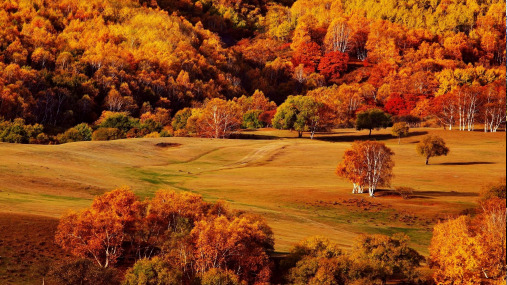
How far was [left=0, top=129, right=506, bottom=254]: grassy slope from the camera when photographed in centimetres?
6188

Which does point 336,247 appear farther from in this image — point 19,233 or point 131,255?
point 19,233

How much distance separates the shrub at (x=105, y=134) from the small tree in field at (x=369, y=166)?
84511 millimetres

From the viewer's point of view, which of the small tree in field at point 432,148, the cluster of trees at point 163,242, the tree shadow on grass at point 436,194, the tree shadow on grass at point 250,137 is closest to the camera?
the cluster of trees at point 163,242

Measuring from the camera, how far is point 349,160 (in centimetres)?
8038

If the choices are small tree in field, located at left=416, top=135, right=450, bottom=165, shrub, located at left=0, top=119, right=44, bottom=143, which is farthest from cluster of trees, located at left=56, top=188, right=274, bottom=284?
shrub, located at left=0, top=119, right=44, bottom=143

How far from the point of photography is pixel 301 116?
152 meters

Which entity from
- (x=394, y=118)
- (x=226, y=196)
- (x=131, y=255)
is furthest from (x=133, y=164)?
(x=394, y=118)

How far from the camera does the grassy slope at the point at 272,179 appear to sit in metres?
61.9

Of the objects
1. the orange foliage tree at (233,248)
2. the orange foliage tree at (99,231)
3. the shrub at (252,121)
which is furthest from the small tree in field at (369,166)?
the shrub at (252,121)

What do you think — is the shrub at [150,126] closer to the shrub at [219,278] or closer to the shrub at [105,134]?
the shrub at [105,134]

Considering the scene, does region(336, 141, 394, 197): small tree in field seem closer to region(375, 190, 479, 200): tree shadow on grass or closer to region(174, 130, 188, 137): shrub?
region(375, 190, 479, 200): tree shadow on grass

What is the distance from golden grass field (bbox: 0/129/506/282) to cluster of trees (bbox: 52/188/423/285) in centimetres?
500

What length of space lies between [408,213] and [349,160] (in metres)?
15.0

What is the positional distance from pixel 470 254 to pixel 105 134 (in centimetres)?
11903
